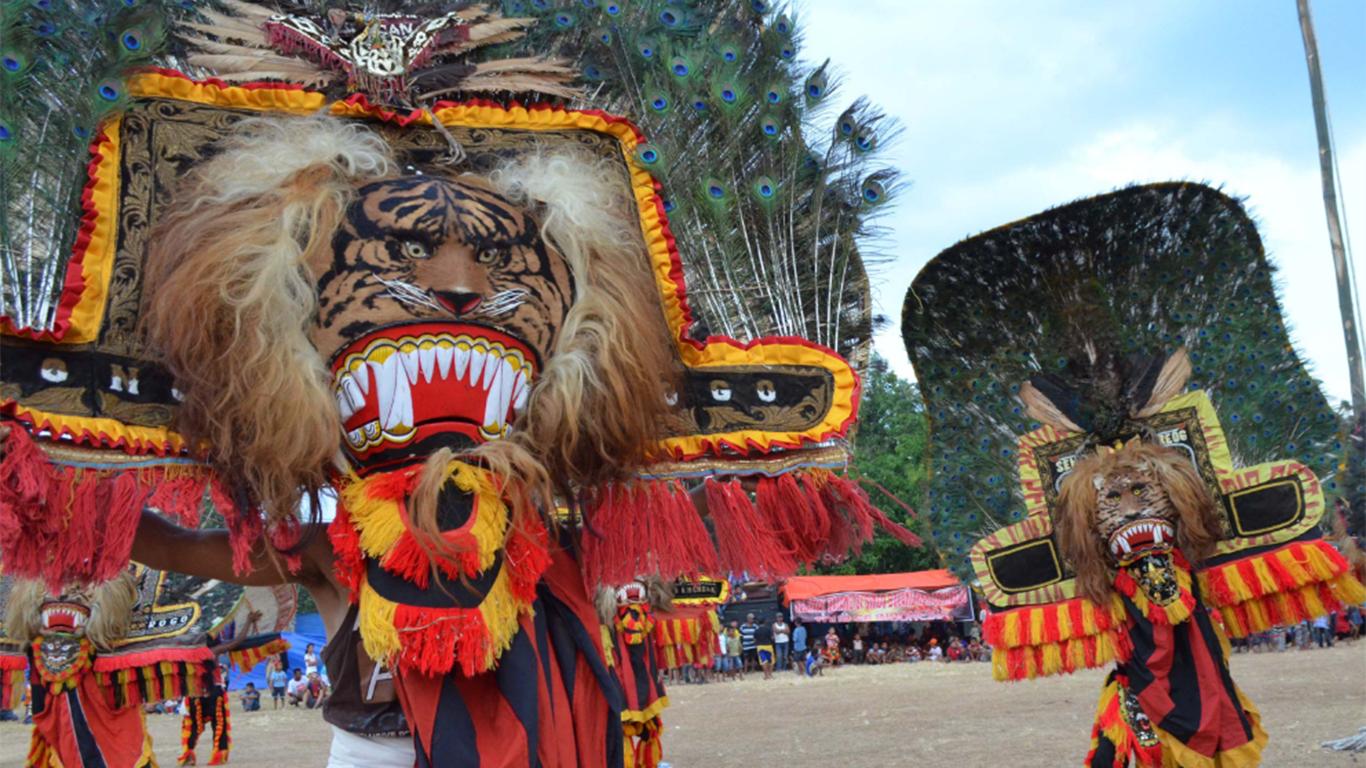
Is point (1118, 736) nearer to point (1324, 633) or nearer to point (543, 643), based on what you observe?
point (543, 643)

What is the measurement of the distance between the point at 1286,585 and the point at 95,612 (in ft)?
21.7

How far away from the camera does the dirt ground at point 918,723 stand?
28.1ft

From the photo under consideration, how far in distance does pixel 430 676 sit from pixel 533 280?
3.26 feet

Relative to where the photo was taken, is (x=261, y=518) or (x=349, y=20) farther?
(x=349, y=20)

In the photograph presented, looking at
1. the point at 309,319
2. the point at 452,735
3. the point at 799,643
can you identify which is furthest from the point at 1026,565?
the point at 799,643

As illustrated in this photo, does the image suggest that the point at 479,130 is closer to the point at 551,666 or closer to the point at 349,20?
the point at 349,20

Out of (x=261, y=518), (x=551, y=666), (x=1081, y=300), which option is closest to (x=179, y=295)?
(x=261, y=518)

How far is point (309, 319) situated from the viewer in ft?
9.26

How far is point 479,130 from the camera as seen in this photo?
338 cm

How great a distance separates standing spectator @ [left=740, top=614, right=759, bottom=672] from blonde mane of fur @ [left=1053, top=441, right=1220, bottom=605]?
20.9 m

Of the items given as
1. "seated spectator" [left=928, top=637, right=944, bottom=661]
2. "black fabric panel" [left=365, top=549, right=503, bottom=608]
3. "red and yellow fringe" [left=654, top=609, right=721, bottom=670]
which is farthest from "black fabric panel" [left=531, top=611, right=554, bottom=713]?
"seated spectator" [left=928, top=637, right=944, bottom=661]

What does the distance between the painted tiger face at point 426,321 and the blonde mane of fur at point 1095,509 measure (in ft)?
10.9

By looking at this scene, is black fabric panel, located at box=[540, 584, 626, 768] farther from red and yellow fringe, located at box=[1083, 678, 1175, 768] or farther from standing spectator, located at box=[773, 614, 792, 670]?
standing spectator, located at box=[773, 614, 792, 670]

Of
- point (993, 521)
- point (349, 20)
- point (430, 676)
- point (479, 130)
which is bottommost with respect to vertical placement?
point (430, 676)
